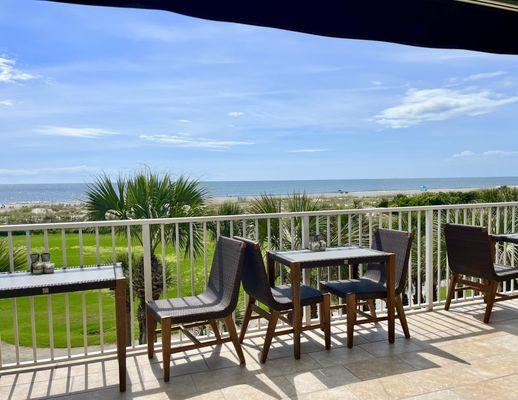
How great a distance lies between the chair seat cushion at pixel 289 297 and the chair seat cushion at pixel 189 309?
1.36 ft

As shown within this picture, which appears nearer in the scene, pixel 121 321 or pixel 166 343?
pixel 121 321

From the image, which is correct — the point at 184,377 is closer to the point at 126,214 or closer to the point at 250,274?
the point at 250,274

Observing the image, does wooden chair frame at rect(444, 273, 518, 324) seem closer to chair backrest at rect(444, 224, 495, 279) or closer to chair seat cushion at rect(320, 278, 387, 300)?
chair backrest at rect(444, 224, 495, 279)

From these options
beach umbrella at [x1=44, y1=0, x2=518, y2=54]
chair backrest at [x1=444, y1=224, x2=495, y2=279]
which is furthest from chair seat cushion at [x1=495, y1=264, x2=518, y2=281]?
beach umbrella at [x1=44, y1=0, x2=518, y2=54]

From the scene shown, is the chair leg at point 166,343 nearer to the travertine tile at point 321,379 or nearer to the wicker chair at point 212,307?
the wicker chair at point 212,307

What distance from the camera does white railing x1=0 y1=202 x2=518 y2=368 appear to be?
11.7 feet

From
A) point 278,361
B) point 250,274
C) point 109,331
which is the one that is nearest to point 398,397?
point 278,361

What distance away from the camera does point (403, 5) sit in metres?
1.73

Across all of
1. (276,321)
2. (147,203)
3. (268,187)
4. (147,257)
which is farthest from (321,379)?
(268,187)

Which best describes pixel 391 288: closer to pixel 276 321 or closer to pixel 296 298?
pixel 296 298

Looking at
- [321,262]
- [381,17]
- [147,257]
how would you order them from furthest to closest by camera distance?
[147,257] → [321,262] → [381,17]

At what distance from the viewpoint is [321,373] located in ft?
10.3

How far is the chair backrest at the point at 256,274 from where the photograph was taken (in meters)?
3.20

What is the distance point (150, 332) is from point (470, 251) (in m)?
2.99
